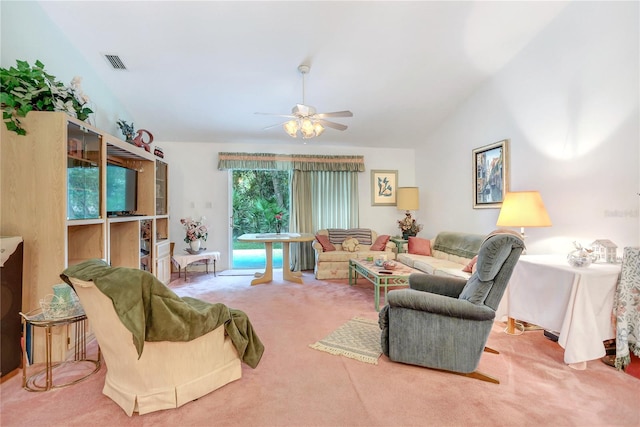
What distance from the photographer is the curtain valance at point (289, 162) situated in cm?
552

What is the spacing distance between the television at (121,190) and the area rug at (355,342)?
8.46 ft

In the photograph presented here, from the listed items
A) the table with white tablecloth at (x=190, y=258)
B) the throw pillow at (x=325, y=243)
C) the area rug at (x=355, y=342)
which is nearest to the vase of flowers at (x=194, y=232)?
the table with white tablecloth at (x=190, y=258)

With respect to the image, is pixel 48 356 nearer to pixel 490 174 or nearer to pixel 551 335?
pixel 551 335

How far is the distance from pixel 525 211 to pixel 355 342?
1994 millimetres

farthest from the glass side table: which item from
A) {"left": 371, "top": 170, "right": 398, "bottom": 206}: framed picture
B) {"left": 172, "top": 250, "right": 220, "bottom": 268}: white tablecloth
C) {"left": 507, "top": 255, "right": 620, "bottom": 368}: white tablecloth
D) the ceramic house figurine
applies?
{"left": 371, "top": 170, "right": 398, "bottom": 206}: framed picture

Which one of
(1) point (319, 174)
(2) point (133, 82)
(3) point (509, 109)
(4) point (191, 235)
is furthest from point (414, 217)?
(2) point (133, 82)

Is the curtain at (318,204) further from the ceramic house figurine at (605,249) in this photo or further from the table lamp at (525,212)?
the ceramic house figurine at (605,249)

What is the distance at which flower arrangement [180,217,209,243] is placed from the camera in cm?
495

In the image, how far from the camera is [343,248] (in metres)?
5.25

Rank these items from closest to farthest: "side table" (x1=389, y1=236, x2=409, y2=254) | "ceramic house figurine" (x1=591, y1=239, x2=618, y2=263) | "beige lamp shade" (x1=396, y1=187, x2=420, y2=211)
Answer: "ceramic house figurine" (x1=591, y1=239, x2=618, y2=263) → "side table" (x1=389, y1=236, x2=409, y2=254) → "beige lamp shade" (x1=396, y1=187, x2=420, y2=211)

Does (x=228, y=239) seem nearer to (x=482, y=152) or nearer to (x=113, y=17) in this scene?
(x=113, y=17)

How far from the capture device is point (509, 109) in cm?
370

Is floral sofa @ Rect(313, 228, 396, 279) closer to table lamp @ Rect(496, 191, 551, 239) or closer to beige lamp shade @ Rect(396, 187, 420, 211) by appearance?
beige lamp shade @ Rect(396, 187, 420, 211)

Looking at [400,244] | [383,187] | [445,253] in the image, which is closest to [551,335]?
[445,253]
